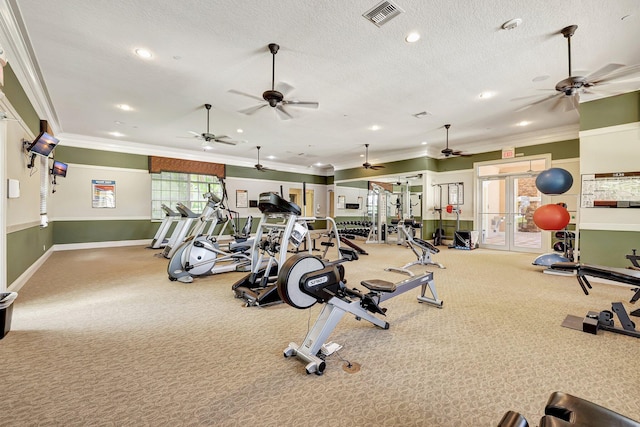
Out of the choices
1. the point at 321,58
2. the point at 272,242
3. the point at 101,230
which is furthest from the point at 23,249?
the point at 321,58

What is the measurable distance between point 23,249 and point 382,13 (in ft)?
19.6

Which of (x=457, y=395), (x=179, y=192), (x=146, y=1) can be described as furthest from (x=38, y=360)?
(x=179, y=192)

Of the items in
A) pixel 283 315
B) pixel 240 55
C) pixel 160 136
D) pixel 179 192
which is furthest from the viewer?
pixel 179 192

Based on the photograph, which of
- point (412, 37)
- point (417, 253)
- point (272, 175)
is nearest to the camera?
point (412, 37)

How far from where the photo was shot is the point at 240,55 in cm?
374

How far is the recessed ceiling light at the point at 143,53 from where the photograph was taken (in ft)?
11.9

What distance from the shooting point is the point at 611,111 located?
14.9ft

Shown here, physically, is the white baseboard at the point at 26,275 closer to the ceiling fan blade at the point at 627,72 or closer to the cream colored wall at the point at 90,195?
the cream colored wall at the point at 90,195

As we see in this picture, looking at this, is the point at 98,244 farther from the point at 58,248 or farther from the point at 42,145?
the point at 42,145

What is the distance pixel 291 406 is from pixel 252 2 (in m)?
3.46

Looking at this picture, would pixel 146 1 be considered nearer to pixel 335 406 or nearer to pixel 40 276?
pixel 335 406

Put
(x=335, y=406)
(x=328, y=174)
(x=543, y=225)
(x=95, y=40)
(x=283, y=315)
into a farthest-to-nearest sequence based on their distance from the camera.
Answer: (x=328, y=174), (x=543, y=225), (x=95, y=40), (x=283, y=315), (x=335, y=406)

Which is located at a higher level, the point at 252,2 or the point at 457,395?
the point at 252,2

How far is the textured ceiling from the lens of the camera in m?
2.93
